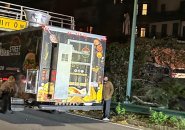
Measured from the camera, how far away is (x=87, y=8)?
69688mm

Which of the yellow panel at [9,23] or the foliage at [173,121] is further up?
the yellow panel at [9,23]

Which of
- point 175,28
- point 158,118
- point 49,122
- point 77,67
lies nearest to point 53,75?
point 77,67

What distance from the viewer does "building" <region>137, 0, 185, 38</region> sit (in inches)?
2269

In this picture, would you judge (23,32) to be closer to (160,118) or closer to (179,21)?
(160,118)

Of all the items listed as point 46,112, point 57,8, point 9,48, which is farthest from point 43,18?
point 57,8

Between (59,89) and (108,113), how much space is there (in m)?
3.05

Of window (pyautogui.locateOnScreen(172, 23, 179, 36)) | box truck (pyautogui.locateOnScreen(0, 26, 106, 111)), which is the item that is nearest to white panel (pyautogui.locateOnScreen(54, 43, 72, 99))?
box truck (pyautogui.locateOnScreen(0, 26, 106, 111))

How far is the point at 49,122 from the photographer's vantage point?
14.2 m

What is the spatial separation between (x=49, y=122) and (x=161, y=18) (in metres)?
47.7

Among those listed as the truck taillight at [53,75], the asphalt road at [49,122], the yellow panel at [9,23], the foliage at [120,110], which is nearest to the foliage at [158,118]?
the asphalt road at [49,122]

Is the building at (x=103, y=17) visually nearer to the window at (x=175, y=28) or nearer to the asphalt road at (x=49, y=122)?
the window at (x=175, y=28)

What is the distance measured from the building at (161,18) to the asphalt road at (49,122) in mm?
42229

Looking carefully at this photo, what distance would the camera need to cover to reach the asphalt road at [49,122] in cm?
1311

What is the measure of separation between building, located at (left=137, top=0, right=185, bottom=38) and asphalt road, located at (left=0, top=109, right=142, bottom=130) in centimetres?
4223
